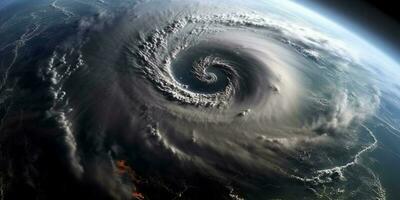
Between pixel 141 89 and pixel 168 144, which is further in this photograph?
pixel 141 89

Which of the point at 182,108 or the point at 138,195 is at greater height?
the point at 182,108

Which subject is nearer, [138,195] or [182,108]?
[138,195]

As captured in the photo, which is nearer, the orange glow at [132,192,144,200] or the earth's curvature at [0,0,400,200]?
the orange glow at [132,192,144,200]

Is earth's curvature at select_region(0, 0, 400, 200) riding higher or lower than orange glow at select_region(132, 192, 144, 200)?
higher

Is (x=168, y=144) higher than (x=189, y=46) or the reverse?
the reverse

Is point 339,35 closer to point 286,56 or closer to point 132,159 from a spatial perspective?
point 286,56

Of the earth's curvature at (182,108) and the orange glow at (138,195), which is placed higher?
the earth's curvature at (182,108)

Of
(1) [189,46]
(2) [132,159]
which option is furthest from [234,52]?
(2) [132,159]

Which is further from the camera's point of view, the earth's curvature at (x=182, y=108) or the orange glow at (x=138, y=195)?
the earth's curvature at (x=182, y=108)
